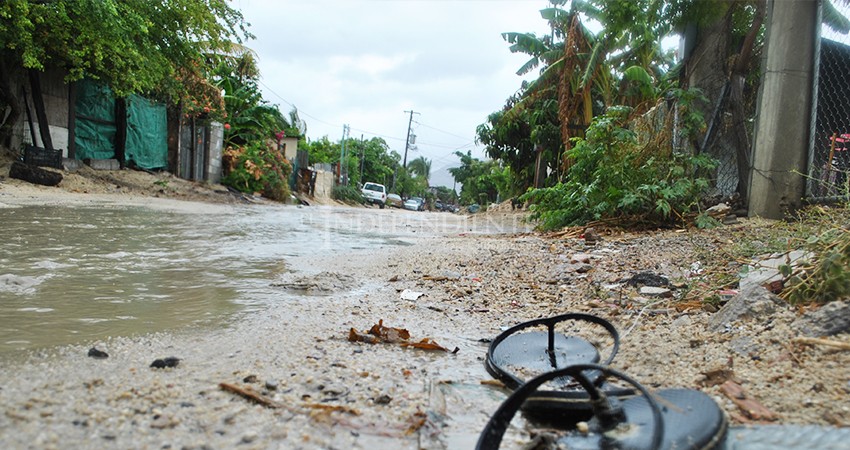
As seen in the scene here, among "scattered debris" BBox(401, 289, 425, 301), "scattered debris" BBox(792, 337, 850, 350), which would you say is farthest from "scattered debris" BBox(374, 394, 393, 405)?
"scattered debris" BBox(401, 289, 425, 301)

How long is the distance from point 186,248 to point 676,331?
387 centimetres

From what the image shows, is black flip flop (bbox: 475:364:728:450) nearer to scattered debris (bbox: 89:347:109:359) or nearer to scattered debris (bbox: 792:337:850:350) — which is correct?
scattered debris (bbox: 792:337:850:350)

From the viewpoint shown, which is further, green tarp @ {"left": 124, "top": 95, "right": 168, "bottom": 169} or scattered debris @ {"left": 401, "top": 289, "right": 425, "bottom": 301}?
green tarp @ {"left": 124, "top": 95, "right": 168, "bottom": 169}

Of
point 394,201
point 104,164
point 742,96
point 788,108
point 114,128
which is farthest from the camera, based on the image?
point 394,201

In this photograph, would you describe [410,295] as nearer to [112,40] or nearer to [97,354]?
[97,354]

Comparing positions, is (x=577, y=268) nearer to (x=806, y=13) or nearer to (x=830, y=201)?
(x=830, y=201)

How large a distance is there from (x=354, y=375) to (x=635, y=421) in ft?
2.56

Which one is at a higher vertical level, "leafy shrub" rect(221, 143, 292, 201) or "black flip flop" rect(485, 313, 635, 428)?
"leafy shrub" rect(221, 143, 292, 201)

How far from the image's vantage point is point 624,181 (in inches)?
207

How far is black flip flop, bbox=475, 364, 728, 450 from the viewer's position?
92 centimetres

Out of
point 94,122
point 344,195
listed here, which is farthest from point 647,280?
point 344,195

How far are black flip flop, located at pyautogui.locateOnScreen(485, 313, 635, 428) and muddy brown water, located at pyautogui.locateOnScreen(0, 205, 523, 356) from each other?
1181 mm

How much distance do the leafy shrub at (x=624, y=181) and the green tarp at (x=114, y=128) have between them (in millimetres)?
11500

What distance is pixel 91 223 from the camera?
5.51 metres
